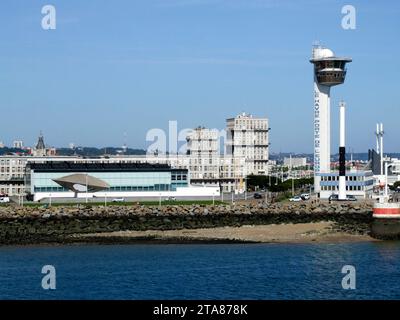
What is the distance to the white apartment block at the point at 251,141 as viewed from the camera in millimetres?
101750

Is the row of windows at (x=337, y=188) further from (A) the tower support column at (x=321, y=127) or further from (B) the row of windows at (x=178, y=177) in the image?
(B) the row of windows at (x=178, y=177)

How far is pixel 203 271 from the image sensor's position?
95.0 ft

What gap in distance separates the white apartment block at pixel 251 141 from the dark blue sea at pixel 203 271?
6364 centimetres

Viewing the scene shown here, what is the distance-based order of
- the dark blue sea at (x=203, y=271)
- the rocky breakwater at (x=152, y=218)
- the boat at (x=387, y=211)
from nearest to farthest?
the dark blue sea at (x=203, y=271), the boat at (x=387, y=211), the rocky breakwater at (x=152, y=218)

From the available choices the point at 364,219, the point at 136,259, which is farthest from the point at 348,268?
the point at 364,219

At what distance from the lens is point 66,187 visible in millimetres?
64500

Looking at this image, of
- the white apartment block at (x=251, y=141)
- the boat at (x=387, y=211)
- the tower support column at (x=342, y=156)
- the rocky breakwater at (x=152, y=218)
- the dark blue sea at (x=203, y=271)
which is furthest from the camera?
the white apartment block at (x=251, y=141)

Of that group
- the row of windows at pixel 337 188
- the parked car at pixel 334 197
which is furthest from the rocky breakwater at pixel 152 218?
the row of windows at pixel 337 188

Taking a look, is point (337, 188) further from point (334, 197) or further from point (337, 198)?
point (337, 198)

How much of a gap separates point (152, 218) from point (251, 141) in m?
→ 56.7

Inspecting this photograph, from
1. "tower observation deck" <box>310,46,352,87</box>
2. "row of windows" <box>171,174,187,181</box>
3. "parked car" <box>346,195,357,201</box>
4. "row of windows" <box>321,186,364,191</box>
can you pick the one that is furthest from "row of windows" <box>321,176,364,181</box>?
"row of windows" <box>171,174,187,181</box>

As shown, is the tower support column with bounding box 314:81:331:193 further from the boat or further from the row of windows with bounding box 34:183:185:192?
the boat

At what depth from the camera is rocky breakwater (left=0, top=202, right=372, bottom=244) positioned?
138 feet

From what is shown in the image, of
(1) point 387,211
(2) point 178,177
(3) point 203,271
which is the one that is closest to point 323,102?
(2) point 178,177
